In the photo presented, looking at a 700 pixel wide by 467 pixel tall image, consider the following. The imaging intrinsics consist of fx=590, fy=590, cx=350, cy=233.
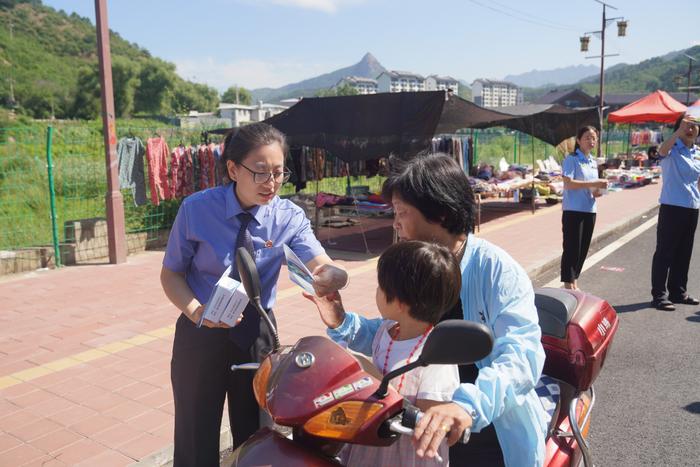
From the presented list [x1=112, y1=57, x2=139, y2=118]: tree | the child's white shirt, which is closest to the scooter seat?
the child's white shirt

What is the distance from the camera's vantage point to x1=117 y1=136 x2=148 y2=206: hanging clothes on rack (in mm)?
8516

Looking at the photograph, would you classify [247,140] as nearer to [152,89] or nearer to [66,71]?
[66,71]

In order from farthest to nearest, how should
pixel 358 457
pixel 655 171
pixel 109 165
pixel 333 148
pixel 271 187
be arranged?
pixel 655 171, pixel 333 148, pixel 109 165, pixel 271 187, pixel 358 457

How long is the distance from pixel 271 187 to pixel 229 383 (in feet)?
2.54

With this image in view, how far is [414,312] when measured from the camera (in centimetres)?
155

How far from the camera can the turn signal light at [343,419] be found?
51.1 inches

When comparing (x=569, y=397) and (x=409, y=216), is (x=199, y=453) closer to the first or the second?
(x=409, y=216)

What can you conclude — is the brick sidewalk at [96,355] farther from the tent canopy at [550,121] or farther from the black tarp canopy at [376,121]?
the tent canopy at [550,121]

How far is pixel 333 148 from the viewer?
902 centimetres

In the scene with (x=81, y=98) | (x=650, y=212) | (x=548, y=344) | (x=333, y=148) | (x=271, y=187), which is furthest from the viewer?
(x=81, y=98)

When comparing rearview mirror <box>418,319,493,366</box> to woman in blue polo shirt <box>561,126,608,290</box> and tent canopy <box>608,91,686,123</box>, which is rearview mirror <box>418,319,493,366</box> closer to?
woman in blue polo shirt <box>561,126,608,290</box>

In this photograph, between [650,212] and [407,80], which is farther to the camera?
[407,80]

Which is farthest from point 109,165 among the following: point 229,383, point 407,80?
point 407,80

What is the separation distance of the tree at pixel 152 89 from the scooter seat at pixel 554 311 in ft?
293
